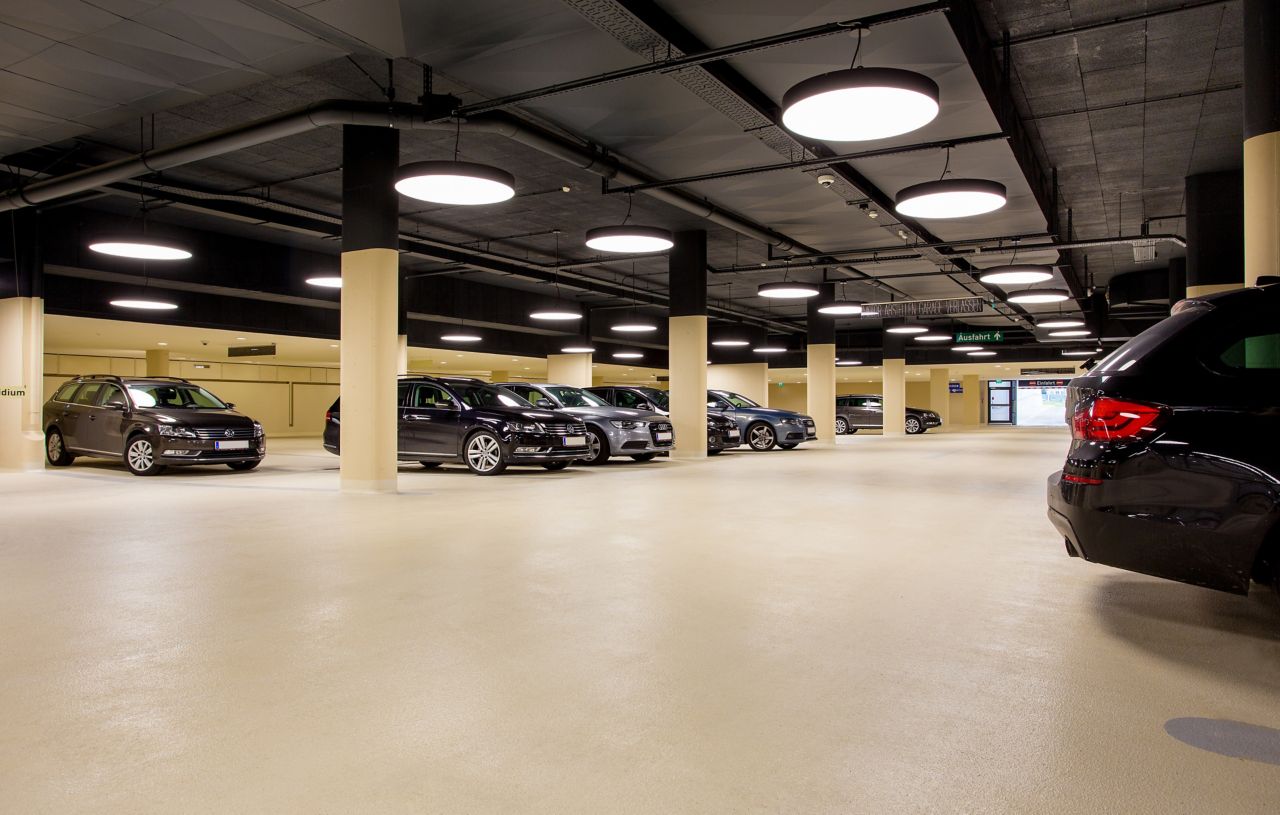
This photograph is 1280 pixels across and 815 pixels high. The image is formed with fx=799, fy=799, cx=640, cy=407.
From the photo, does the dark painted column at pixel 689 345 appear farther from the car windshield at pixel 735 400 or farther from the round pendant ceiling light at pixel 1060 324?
the round pendant ceiling light at pixel 1060 324

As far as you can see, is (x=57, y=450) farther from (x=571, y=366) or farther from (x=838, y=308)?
(x=838, y=308)

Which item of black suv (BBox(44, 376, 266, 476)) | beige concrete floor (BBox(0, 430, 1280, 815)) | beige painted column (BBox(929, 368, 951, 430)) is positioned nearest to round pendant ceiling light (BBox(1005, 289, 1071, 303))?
beige concrete floor (BBox(0, 430, 1280, 815))

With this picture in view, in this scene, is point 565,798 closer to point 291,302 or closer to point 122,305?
point 122,305

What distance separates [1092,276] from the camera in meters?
22.0

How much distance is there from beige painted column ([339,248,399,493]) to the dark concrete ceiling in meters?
2.06

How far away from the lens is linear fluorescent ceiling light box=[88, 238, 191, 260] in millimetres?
11227

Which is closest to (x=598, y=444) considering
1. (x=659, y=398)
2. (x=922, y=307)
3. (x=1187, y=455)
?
(x=659, y=398)

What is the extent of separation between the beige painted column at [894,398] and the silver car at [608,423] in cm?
1794

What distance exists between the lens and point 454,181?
340 inches

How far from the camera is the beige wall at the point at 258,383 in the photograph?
2664cm

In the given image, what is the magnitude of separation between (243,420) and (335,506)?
18.1 ft

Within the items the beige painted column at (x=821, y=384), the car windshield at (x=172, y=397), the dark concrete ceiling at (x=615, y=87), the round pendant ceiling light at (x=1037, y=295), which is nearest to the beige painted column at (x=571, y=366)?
the beige painted column at (x=821, y=384)

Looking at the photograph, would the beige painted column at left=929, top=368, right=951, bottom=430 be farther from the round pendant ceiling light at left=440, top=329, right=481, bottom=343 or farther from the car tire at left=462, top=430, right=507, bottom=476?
the car tire at left=462, top=430, right=507, bottom=476

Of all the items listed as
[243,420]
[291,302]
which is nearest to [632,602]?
[243,420]
